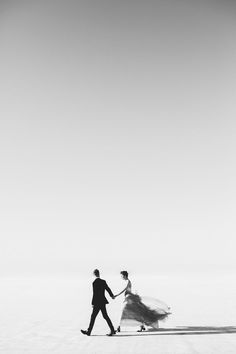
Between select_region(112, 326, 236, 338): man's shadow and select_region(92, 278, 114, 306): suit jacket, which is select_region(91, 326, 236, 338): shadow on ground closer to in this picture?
select_region(112, 326, 236, 338): man's shadow

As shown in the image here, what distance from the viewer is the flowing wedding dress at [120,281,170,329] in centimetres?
1218

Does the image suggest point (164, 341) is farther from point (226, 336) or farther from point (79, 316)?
point (79, 316)

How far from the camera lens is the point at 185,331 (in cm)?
1202

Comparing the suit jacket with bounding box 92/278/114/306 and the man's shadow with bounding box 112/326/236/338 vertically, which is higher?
the suit jacket with bounding box 92/278/114/306

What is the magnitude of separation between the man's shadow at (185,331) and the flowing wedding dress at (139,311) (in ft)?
0.87

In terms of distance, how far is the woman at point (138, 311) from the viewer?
12.2 metres

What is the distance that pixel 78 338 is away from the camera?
36.1 ft

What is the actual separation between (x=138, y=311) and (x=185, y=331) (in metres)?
1.32

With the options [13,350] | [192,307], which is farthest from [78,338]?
[192,307]

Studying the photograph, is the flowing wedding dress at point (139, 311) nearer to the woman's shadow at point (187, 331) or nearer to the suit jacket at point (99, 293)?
the woman's shadow at point (187, 331)

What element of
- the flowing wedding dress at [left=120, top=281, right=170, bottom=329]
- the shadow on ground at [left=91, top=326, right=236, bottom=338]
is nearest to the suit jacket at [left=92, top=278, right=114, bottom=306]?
the flowing wedding dress at [left=120, top=281, right=170, bottom=329]

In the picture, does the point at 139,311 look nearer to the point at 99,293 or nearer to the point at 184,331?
the point at 184,331

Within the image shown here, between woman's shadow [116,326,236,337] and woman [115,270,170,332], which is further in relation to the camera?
woman [115,270,170,332]

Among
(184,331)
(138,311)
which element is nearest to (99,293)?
(138,311)
